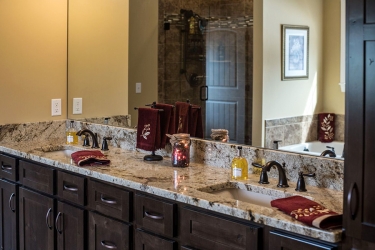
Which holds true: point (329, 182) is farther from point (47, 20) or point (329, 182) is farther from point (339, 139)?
point (47, 20)

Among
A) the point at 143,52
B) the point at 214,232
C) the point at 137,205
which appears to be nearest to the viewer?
the point at 214,232

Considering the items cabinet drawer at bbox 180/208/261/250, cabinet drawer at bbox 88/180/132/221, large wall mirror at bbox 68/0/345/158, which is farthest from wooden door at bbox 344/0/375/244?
cabinet drawer at bbox 88/180/132/221

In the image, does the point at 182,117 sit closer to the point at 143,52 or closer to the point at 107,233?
the point at 143,52

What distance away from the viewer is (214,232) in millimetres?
2367

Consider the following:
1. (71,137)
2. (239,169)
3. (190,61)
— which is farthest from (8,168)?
(239,169)

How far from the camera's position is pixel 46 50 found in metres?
4.15

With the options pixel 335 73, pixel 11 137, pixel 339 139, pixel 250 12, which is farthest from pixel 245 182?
pixel 11 137

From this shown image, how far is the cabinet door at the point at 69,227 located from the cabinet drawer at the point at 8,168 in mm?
517

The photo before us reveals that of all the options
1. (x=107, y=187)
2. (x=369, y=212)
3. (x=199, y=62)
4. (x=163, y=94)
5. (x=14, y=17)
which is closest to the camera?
(x=369, y=212)

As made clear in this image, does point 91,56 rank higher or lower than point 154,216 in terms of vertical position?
higher

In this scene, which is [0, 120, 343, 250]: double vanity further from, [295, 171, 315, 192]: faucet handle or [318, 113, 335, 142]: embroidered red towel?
[318, 113, 335, 142]: embroidered red towel

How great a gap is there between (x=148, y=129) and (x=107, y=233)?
69cm

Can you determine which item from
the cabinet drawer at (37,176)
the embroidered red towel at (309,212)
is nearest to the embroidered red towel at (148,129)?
the cabinet drawer at (37,176)

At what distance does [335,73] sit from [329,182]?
50 cm
